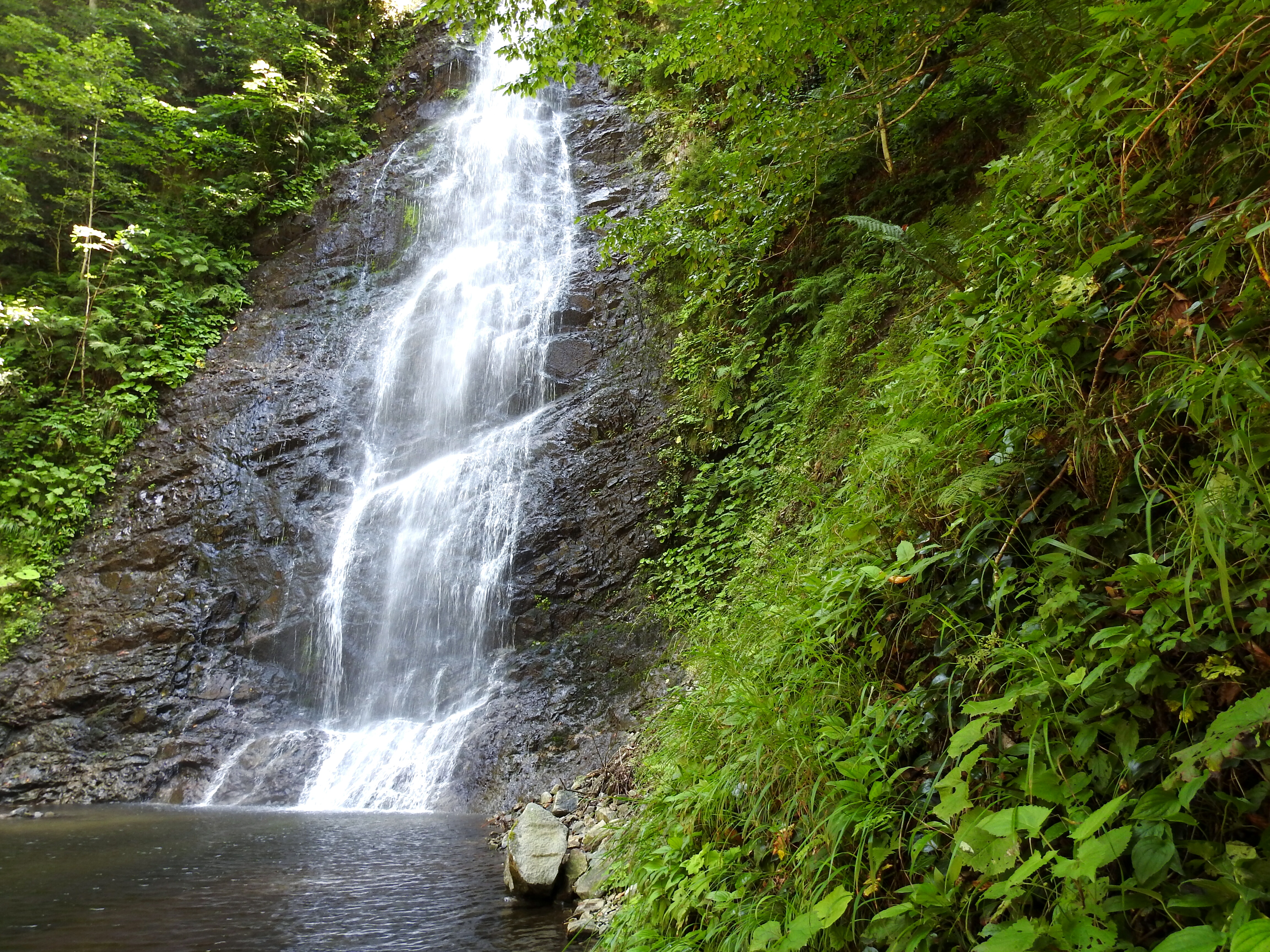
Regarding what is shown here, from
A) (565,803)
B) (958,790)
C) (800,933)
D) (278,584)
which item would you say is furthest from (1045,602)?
(278,584)

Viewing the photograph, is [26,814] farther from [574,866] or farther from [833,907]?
[833,907]

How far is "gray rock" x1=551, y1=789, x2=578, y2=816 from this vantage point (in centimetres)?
534

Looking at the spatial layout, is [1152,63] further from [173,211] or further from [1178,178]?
[173,211]

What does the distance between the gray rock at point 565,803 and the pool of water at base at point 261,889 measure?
0.57m

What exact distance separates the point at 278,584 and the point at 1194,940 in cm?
1040

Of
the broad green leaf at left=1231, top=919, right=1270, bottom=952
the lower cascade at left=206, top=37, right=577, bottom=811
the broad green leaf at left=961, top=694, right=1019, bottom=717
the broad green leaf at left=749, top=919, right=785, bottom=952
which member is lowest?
the broad green leaf at left=749, top=919, right=785, bottom=952

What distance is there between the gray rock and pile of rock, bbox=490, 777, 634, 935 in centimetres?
30

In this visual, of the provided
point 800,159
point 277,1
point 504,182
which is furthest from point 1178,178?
point 277,1

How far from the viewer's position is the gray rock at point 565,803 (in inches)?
210

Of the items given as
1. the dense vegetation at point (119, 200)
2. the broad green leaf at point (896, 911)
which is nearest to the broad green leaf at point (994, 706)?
the broad green leaf at point (896, 911)

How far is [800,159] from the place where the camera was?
19.1ft

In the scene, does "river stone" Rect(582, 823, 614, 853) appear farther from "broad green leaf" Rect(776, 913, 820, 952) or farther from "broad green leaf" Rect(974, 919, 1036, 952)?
A: "broad green leaf" Rect(974, 919, 1036, 952)

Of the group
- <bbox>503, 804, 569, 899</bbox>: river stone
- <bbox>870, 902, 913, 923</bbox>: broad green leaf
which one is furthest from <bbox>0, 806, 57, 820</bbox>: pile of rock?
<bbox>870, 902, 913, 923</bbox>: broad green leaf

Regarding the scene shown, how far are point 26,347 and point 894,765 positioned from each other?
566 inches
